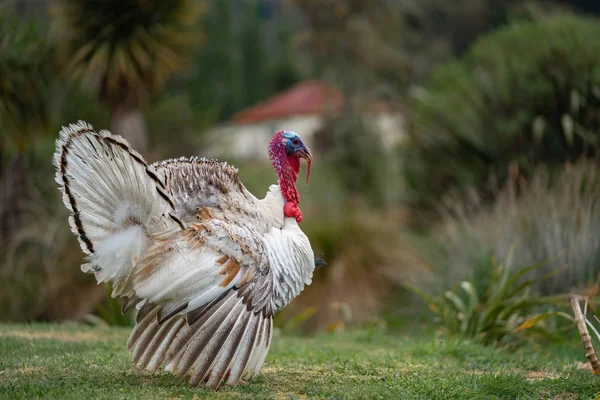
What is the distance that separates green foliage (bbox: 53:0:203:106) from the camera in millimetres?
14484

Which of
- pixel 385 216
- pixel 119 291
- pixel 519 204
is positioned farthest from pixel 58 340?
pixel 385 216

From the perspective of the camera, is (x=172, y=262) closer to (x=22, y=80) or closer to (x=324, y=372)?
(x=324, y=372)

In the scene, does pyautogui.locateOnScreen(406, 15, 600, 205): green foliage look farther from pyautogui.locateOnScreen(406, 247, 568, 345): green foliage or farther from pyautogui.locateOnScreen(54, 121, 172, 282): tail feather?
pyautogui.locateOnScreen(54, 121, 172, 282): tail feather

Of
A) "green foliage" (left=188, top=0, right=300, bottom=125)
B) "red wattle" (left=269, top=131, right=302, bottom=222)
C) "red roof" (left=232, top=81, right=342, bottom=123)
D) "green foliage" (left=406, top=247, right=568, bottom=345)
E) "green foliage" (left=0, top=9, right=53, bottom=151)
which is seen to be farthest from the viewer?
"green foliage" (left=188, top=0, right=300, bottom=125)

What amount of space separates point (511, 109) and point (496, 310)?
22.0 feet

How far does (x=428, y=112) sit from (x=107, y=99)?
22.0 feet

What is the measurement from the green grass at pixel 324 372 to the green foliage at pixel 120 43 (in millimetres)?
7017

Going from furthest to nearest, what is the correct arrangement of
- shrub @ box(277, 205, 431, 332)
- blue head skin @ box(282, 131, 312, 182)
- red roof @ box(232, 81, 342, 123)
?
red roof @ box(232, 81, 342, 123) < shrub @ box(277, 205, 431, 332) < blue head skin @ box(282, 131, 312, 182)

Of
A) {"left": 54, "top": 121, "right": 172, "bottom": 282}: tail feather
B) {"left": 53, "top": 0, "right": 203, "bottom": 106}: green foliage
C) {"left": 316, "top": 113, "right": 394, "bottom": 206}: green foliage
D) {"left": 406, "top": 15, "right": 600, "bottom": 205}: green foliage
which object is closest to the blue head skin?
{"left": 54, "top": 121, "right": 172, "bottom": 282}: tail feather

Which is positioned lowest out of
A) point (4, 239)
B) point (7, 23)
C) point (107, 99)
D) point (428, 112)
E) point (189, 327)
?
point (189, 327)

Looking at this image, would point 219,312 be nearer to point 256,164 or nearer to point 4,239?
point 4,239

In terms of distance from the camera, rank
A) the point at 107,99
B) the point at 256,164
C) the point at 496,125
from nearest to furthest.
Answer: the point at 496,125 < the point at 107,99 < the point at 256,164

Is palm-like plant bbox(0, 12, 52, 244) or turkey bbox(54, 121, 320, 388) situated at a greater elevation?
palm-like plant bbox(0, 12, 52, 244)

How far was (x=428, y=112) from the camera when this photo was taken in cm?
1560
